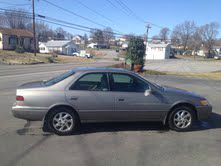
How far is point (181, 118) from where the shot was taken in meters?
6.00

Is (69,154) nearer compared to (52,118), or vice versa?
(69,154)

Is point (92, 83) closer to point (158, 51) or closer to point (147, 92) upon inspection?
point (147, 92)

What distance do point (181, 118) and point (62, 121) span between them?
2852mm

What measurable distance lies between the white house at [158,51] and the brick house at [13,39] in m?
44.3

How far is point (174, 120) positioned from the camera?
19.7 feet

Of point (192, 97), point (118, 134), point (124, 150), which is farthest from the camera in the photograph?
point (192, 97)

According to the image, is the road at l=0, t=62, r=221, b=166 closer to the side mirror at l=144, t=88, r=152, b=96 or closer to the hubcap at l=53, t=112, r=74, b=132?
Result: the hubcap at l=53, t=112, r=74, b=132

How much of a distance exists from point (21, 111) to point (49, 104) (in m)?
0.64

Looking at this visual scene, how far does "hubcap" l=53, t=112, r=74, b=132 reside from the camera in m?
5.55

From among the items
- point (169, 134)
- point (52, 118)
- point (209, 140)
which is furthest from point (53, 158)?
point (209, 140)

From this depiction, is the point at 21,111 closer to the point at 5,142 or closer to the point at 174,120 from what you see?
the point at 5,142

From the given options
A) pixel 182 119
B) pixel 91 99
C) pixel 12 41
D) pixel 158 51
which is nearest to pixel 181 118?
pixel 182 119

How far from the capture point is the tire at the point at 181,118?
19.6ft

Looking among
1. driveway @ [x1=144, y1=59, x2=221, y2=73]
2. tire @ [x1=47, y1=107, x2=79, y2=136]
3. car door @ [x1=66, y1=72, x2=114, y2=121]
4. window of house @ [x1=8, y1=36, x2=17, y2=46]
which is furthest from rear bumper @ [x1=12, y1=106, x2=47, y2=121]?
window of house @ [x1=8, y1=36, x2=17, y2=46]
